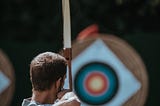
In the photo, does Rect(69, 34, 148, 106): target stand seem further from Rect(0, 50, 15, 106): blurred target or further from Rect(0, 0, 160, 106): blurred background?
Rect(0, 50, 15, 106): blurred target

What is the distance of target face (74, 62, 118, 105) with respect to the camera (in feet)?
13.6

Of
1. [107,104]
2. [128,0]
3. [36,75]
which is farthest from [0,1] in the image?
[36,75]

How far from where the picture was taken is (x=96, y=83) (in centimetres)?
430

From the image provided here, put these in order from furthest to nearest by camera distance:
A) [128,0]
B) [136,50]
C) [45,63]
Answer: [128,0]
[136,50]
[45,63]

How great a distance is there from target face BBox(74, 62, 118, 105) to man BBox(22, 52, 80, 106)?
218 centimetres

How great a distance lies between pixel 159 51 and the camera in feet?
13.5

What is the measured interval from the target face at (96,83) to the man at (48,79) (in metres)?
2.18

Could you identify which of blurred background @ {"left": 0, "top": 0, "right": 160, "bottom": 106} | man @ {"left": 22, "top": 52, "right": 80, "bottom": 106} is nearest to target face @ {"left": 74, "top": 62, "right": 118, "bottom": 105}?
blurred background @ {"left": 0, "top": 0, "right": 160, "bottom": 106}

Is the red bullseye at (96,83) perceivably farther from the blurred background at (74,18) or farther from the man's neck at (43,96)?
the man's neck at (43,96)

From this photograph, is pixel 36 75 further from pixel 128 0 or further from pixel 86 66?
pixel 128 0

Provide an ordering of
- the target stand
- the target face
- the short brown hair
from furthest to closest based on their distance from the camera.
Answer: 1. the target face
2. the target stand
3. the short brown hair

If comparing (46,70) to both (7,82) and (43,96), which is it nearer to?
(43,96)

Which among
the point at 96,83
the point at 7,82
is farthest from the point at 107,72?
the point at 7,82

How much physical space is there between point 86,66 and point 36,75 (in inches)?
90.1
